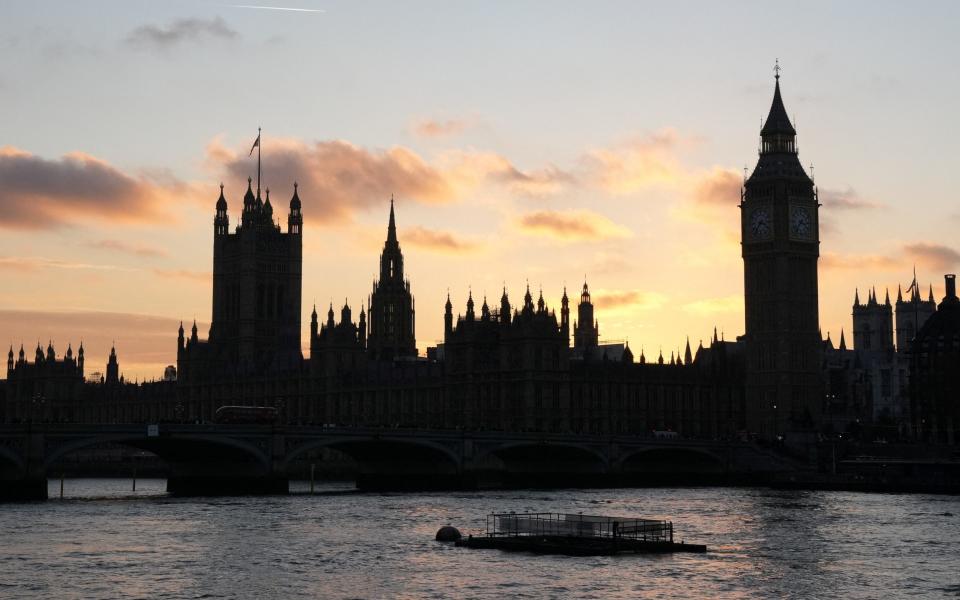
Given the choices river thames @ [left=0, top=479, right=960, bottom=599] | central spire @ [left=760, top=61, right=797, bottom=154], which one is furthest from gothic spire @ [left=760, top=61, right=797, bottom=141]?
river thames @ [left=0, top=479, right=960, bottom=599]

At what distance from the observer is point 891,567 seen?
6781 cm

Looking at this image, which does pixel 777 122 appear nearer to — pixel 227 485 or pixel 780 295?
pixel 780 295

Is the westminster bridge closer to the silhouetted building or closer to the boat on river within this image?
the silhouetted building

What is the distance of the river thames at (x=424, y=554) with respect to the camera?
60.5 m

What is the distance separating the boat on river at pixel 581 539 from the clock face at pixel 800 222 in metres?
109

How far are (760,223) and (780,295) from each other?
903cm

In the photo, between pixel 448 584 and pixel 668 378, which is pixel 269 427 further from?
pixel 668 378

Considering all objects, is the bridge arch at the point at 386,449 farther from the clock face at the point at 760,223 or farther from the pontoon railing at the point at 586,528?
the clock face at the point at 760,223

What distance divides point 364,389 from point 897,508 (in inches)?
4019

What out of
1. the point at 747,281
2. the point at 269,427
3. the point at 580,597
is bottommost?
the point at 580,597

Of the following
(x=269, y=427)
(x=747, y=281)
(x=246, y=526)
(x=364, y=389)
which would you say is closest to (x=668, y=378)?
(x=747, y=281)

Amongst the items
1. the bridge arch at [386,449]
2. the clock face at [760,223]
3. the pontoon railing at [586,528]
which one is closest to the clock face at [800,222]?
the clock face at [760,223]

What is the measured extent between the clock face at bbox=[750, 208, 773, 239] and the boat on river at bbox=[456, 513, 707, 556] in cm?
10853

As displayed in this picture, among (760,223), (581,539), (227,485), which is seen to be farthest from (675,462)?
(581,539)
